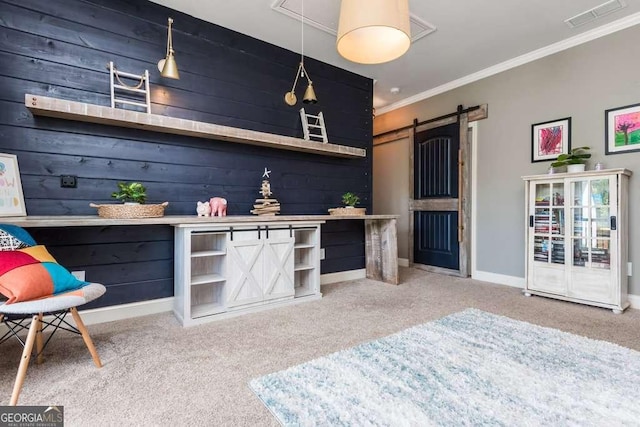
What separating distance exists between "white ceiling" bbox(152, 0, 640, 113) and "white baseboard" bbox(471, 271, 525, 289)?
250 centimetres

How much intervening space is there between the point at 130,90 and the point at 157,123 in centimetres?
38

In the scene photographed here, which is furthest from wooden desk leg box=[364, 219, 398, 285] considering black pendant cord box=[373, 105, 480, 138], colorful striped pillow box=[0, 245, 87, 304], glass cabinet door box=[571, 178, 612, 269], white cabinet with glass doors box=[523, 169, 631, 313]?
colorful striped pillow box=[0, 245, 87, 304]

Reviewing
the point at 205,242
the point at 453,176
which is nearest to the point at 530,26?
the point at 453,176

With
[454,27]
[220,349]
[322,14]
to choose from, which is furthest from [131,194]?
[454,27]

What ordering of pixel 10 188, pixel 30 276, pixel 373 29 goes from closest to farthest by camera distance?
pixel 30 276 < pixel 373 29 < pixel 10 188

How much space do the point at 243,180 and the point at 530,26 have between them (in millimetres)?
3133

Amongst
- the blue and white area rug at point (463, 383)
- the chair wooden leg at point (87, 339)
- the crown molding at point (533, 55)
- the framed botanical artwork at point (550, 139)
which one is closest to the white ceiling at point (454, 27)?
the crown molding at point (533, 55)

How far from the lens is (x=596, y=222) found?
2910mm

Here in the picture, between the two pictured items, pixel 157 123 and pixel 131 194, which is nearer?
pixel 131 194

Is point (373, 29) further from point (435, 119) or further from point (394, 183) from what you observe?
point (394, 183)

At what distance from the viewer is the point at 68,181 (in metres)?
2.35

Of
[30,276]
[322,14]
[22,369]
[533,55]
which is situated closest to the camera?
[22,369]

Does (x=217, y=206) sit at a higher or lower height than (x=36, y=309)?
higher

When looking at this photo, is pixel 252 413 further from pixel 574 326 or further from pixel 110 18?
pixel 110 18
